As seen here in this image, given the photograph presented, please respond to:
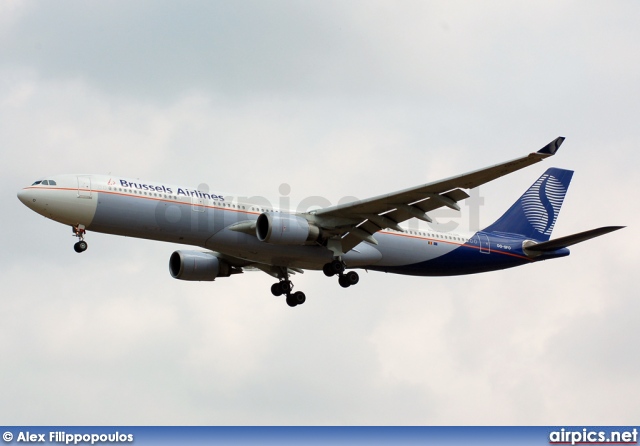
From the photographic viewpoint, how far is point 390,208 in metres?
43.2

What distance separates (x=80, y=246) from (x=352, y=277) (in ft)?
38.0

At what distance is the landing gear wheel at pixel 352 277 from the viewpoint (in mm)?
45625

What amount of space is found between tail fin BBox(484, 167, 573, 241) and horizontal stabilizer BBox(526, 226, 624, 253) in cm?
198

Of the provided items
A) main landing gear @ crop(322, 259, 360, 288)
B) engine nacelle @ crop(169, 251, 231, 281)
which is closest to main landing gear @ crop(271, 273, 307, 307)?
engine nacelle @ crop(169, 251, 231, 281)

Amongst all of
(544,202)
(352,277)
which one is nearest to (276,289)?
(352,277)

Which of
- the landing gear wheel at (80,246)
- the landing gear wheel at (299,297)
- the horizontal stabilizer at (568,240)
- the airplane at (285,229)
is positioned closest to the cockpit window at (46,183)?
the airplane at (285,229)

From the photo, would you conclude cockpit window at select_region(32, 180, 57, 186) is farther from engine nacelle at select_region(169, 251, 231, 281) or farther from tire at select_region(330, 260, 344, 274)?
tire at select_region(330, 260, 344, 274)

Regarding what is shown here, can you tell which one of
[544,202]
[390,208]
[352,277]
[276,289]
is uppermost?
[544,202]

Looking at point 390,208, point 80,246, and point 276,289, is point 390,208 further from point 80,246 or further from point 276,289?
point 80,246

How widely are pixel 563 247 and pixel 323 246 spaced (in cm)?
1263

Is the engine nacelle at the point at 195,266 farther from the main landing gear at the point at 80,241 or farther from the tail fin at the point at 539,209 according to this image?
the tail fin at the point at 539,209

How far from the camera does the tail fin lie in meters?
52.6

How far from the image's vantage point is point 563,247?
50375mm

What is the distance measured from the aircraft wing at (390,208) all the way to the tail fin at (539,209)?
359 inches
